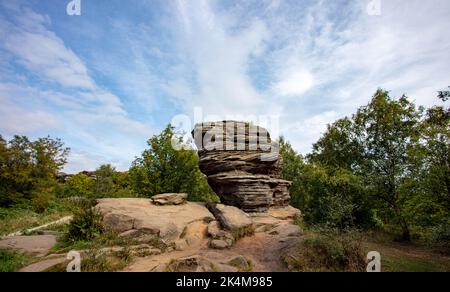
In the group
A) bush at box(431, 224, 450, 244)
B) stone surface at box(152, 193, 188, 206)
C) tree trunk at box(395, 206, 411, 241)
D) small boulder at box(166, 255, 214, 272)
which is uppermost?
stone surface at box(152, 193, 188, 206)

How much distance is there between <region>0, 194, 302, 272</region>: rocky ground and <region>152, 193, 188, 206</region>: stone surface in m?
0.07

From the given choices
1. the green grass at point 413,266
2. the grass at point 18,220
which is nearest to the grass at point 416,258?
the green grass at point 413,266

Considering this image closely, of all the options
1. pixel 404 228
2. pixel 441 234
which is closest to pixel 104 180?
pixel 404 228

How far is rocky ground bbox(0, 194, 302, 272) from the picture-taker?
8.70m

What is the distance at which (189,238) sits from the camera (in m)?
12.5

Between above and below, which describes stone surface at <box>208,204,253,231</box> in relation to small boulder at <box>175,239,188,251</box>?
above

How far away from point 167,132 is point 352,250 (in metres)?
21.8

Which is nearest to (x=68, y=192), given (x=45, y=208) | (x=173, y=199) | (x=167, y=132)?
(x=45, y=208)

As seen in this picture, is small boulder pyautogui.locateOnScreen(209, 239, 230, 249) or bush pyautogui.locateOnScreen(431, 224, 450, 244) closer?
bush pyautogui.locateOnScreen(431, 224, 450, 244)

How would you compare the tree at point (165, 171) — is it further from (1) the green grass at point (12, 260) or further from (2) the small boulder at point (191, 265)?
(2) the small boulder at point (191, 265)

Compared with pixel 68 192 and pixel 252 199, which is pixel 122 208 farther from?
pixel 68 192

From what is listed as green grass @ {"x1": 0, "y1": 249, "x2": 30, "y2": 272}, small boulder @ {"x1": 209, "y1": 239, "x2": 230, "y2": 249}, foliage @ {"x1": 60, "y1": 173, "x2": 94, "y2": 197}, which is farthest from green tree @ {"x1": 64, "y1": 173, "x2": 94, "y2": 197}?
small boulder @ {"x1": 209, "y1": 239, "x2": 230, "y2": 249}

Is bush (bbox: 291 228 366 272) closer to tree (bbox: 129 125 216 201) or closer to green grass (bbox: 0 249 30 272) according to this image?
green grass (bbox: 0 249 30 272)

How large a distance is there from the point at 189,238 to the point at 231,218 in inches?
115
